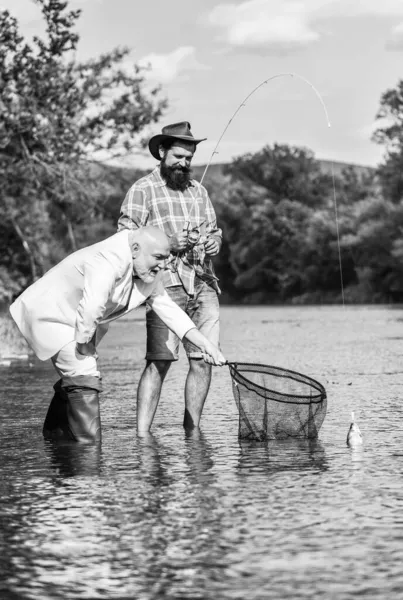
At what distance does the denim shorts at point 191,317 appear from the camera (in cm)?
944

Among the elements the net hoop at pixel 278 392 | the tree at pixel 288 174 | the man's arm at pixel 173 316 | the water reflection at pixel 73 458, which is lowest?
the water reflection at pixel 73 458

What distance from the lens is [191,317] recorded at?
976 centimetres

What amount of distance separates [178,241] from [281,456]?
1866 mm

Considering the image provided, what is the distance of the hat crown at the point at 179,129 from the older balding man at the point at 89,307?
50.1 inches

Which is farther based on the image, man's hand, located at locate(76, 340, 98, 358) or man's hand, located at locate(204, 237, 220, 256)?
man's hand, located at locate(204, 237, 220, 256)

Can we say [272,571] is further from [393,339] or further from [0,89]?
[0,89]

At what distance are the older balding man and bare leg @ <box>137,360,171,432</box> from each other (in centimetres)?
58

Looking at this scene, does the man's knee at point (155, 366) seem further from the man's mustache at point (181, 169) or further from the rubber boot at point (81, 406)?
the man's mustache at point (181, 169)

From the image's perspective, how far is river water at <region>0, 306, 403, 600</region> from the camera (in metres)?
5.03

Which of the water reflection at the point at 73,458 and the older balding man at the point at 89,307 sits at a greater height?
the older balding man at the point at 89,307

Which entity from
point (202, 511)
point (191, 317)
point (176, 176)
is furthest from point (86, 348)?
point (202, 511)

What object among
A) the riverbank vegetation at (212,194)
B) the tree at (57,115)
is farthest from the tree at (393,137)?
the tree at (57,115)

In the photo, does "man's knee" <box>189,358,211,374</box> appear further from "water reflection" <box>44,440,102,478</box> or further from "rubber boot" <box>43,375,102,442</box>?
"water reflection" <box>44,440,102,478</box>

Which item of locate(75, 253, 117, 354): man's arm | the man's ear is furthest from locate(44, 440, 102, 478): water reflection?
the man's ear
